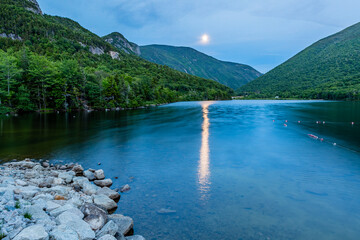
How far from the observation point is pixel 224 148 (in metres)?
22.4

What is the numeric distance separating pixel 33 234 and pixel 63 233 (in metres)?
0.78

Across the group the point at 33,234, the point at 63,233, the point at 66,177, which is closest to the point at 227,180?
the point at 66,177

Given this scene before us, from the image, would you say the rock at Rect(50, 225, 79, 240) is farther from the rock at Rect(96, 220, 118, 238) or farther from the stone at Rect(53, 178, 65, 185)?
the stone at Rect(53, 178, 65, 185)

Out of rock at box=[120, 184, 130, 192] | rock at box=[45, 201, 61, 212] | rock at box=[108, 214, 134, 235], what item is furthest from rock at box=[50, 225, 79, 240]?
rock at box=[120, 184, 130, 192]

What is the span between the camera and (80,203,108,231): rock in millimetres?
7680

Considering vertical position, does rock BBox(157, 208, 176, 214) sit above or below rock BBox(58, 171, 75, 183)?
below

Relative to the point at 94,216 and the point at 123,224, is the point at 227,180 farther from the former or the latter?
the point at 94,216

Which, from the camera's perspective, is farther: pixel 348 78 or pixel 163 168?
pixel 348 78

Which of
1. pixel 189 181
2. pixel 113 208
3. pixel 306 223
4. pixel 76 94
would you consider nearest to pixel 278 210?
pixel 306 223

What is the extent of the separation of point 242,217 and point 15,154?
19.3 meters

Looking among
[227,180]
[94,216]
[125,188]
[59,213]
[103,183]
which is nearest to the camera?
[59,213]

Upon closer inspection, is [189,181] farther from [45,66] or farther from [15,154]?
[45,66]

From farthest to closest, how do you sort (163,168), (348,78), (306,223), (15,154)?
(348,78)
(15,154)
(163,168)
(306,223)

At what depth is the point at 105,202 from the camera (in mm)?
9945
